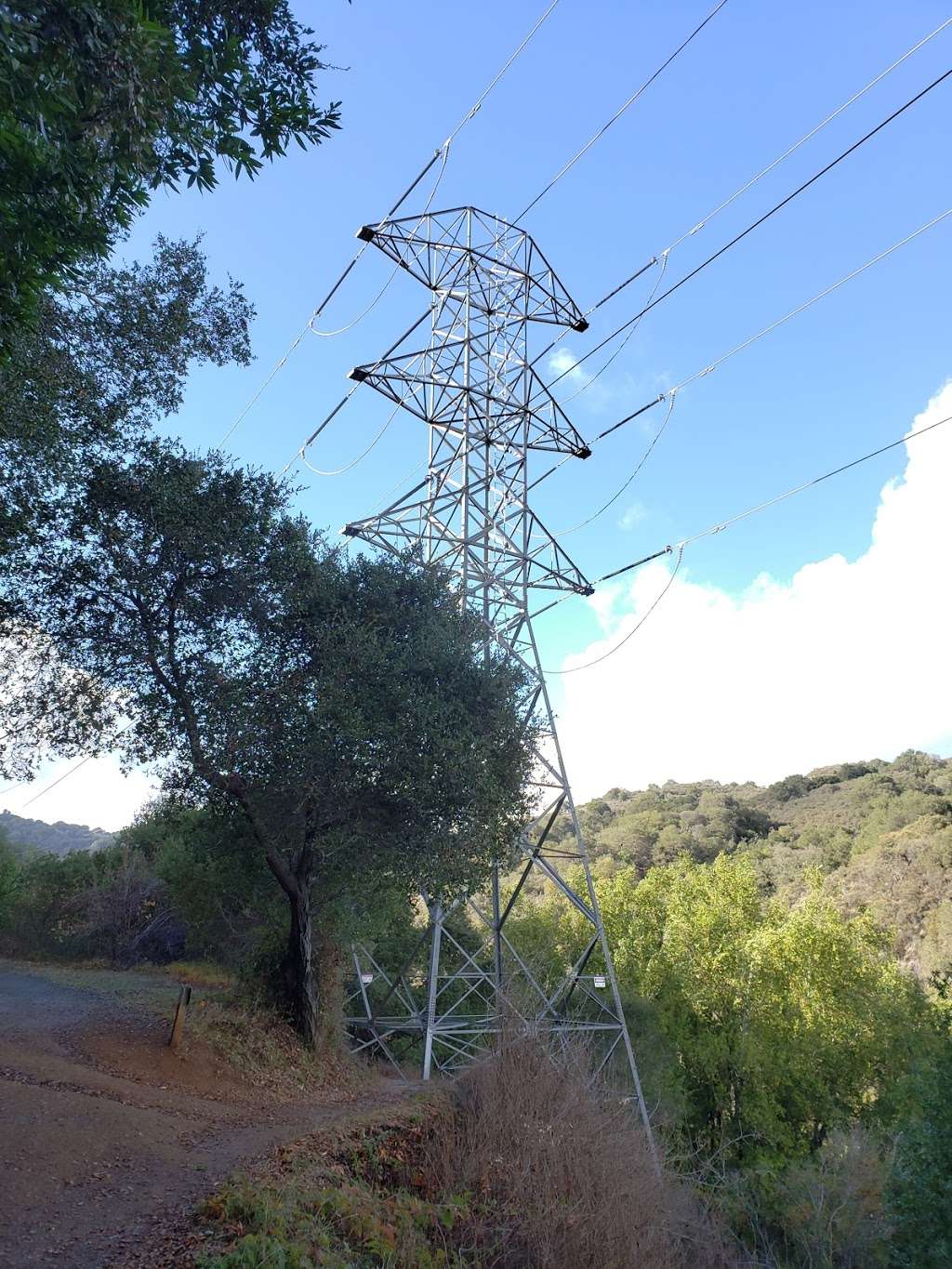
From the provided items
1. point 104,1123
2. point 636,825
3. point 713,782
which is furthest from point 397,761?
point 713,782

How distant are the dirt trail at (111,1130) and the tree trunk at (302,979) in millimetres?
1605

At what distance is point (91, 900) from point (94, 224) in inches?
1094

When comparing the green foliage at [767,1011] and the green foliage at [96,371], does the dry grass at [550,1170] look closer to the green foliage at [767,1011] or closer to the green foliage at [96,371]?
the green foliage at [96,371]

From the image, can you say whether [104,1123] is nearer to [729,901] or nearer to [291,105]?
[291,105]

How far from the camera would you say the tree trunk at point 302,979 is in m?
13.1

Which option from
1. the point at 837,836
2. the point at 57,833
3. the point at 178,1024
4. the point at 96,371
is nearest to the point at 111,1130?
the point at 178,1024

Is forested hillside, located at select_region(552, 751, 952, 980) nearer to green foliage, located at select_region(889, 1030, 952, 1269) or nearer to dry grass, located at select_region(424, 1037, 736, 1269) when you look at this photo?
green foliage, located at select_region(889, 1030, 952, 1269)

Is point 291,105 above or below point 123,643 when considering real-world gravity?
above

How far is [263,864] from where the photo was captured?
14.0 metres

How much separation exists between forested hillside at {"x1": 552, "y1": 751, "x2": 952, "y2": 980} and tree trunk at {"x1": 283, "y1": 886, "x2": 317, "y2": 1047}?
24796 mm

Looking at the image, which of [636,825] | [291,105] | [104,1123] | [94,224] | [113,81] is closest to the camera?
[113,81]

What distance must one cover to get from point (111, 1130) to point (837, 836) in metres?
63.9

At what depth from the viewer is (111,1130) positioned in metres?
8.14

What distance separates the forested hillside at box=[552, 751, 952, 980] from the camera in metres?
44.0
